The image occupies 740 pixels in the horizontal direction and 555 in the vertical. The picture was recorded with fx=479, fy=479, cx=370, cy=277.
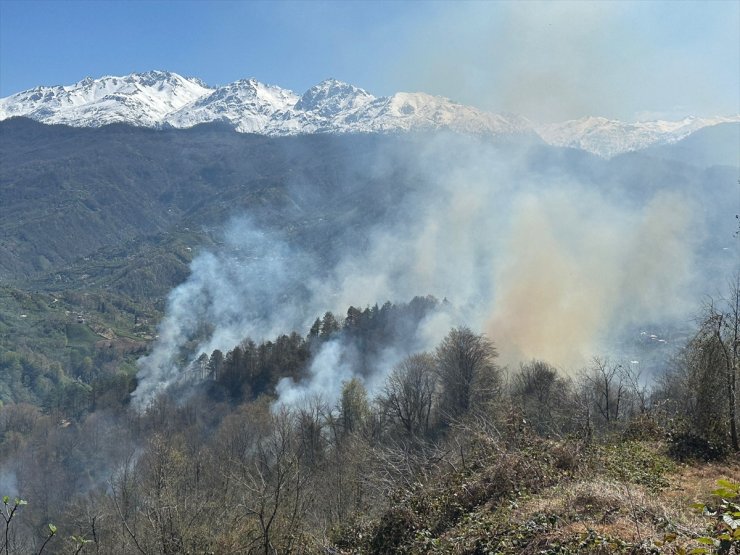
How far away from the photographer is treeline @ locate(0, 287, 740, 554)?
14773 millimetres

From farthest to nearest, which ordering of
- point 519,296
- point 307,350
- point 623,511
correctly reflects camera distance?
point 307,350
point 519,296
point 623,511

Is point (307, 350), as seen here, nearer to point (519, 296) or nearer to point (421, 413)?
point (421, 413)

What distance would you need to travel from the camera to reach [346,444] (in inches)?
2109

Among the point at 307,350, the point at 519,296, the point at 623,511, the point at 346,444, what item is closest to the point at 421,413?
the point at 346,444

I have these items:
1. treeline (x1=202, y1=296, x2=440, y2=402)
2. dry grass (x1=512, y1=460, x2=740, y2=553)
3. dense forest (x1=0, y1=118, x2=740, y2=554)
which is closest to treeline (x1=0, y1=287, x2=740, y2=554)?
dense forest (x1=0, y1=118, x2=740, y2=554)

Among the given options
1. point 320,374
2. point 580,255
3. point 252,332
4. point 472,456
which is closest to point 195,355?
point 252,332

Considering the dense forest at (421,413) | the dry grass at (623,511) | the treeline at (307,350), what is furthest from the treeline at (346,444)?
the dry grass at (623,511)

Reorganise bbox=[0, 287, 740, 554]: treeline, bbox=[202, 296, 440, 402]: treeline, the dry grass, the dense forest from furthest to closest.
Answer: bbox=[202, 296, 440, 402]: treeline → bbox=[0, 287, 740, 554]: treeline → the dense forest → the dry grass

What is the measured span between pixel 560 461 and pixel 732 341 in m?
8.08

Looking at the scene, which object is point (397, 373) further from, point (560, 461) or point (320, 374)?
point (560, 461)

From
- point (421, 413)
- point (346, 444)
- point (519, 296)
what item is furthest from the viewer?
point (519, 296)

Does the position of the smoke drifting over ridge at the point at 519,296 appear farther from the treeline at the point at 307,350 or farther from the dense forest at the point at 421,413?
the treeline at the point at 307,350

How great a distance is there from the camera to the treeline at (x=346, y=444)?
14773 millimetres

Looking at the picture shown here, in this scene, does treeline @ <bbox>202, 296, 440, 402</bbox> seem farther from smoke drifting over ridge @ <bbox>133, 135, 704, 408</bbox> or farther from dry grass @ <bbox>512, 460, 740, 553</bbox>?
dry grass @ <bbox>512, 460, 740, 553</bbox>
